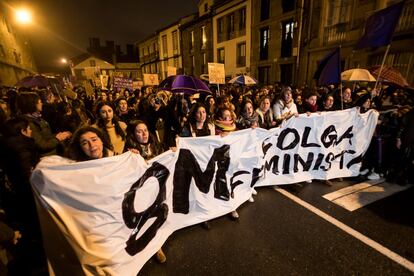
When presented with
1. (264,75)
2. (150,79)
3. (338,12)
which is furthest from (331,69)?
(264,75)

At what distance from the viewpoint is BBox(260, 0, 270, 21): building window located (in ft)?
54.1

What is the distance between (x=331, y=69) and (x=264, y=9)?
15.4 meters

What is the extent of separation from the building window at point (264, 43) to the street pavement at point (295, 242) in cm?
1597

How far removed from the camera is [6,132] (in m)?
2.59

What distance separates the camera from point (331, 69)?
4.38 m

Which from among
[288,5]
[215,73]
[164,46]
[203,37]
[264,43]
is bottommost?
[215,73]

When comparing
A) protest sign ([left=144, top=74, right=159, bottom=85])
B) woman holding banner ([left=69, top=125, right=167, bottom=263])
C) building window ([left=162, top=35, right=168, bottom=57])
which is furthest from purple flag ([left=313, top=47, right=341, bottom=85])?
building window ([left=162, top=35, right=168, bottom=57])

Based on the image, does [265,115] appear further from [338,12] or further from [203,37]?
[203,37]

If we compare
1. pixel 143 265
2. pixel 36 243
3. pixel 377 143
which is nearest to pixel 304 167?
pixel 377 143

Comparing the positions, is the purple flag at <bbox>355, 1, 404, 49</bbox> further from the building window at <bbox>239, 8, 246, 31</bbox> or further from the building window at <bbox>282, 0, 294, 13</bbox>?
the building window at <bbox>239, 8, 246, 31</bbox>

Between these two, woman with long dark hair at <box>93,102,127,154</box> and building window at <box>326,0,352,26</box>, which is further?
building window at <box>326,0,352,26</box>

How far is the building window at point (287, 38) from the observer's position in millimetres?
15008

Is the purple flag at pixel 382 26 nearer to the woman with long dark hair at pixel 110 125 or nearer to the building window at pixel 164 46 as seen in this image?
the woman with long dark hair at pixel 110 125

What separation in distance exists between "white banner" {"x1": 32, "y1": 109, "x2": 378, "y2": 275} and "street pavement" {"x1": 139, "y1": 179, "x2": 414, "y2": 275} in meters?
0.26
